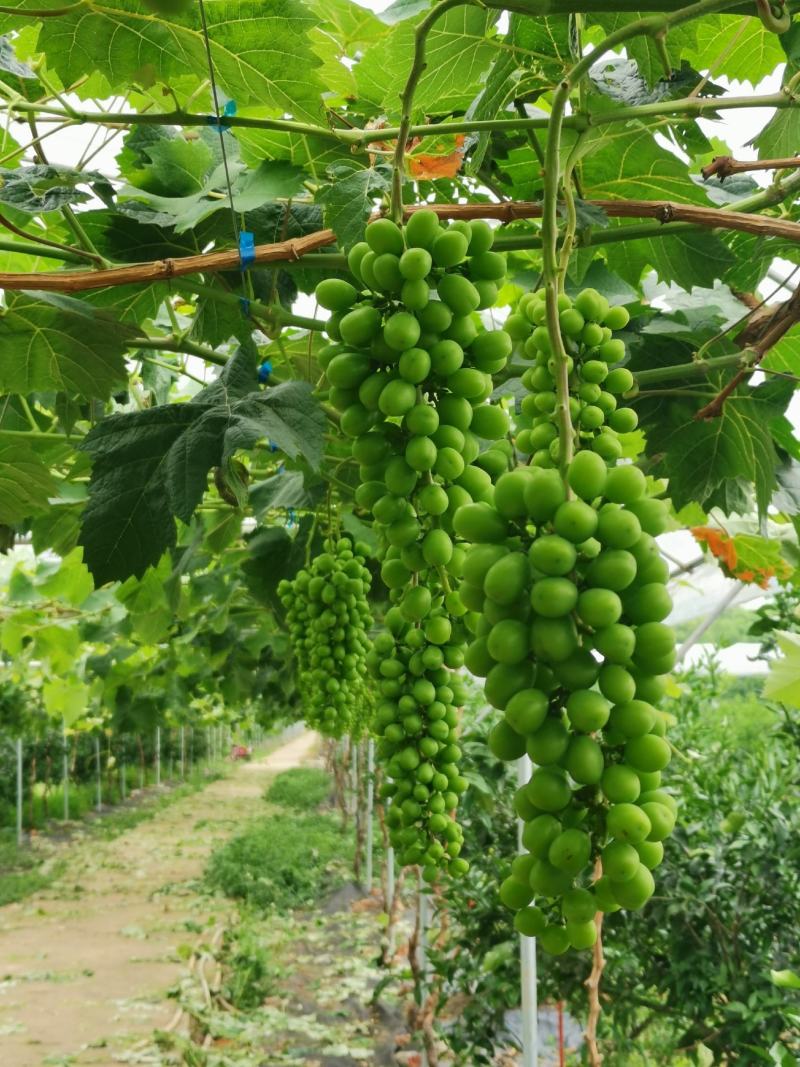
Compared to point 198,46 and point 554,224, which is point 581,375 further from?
point 198,46

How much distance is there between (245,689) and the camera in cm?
595

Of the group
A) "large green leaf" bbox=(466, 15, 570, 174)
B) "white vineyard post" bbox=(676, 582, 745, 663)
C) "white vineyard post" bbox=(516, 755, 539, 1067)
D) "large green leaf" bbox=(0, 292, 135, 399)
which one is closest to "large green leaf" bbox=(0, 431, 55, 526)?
"large green leaf" bbox=(0, 292, 135, 399)

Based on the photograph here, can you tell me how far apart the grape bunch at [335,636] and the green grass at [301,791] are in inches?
674

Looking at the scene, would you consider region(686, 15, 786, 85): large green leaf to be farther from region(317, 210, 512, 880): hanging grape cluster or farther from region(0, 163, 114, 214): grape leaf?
region(0, 163, 114, 214): grape leaf

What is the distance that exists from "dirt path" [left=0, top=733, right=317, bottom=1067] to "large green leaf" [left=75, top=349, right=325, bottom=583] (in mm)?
5944

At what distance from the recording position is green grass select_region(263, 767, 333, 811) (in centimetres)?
1913

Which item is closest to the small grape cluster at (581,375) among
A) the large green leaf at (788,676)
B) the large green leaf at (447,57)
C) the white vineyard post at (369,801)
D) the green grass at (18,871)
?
the large green leaf at (447,57)

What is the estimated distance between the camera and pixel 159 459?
1.45 meters

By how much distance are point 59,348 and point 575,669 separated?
1.38 meters

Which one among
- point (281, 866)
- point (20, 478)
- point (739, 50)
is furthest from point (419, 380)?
point (281, 866)

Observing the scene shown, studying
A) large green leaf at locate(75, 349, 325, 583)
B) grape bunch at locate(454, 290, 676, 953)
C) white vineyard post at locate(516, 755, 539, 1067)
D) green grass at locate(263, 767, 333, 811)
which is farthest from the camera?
green grass at locate(263, 767, 333, 811)

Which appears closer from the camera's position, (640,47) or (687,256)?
(640,47)

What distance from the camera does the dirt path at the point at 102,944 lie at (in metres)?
6.80

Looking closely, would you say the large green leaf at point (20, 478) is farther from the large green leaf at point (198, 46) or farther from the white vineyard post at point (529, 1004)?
the white vineyard post at point (529, 1004)
